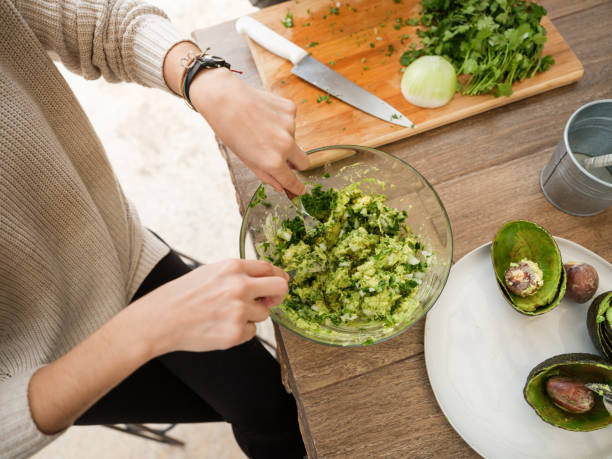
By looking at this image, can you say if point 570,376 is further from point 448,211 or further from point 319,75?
point 319,75

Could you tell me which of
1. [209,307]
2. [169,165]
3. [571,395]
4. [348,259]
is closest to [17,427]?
[209,307]

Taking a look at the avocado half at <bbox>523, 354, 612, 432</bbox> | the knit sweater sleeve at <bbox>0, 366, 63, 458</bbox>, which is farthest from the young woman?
the avocado half at <bbox>523, 354, 612, 432</bbox>

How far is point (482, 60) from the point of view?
125 centimetres

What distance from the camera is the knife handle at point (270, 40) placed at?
1307mm

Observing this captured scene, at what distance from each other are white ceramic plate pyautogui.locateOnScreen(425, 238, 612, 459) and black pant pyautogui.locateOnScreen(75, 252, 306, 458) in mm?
613

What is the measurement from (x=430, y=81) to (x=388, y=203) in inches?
16.5

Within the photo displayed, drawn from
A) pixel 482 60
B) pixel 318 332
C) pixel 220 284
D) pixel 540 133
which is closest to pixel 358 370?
pixel 318 332

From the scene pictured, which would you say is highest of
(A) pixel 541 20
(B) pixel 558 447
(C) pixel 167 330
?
(C) pixel 167 330

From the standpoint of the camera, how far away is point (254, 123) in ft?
2.92

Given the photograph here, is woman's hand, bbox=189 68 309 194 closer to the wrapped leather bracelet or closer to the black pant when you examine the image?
the wrapped leather bracelet

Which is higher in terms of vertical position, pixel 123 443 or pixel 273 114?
pixel 273 114

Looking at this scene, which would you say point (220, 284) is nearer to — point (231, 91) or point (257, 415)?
point (231, 91)

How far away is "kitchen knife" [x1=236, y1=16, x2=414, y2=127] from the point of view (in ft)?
4.08

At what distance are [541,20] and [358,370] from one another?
128 centimetres
